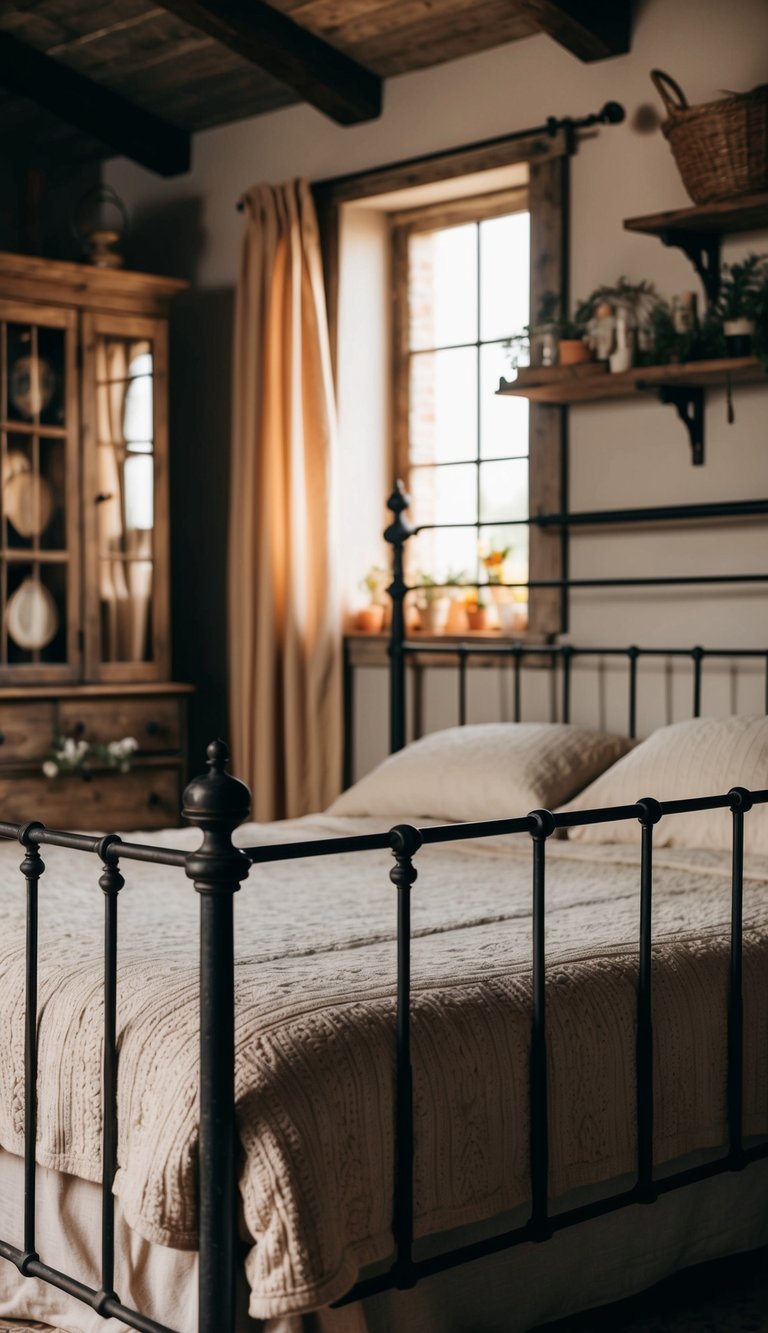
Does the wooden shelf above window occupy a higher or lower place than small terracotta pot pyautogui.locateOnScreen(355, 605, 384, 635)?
higher

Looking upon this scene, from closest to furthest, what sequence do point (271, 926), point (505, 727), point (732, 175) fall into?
point (271, 926) < point (732, 175) < point (505, 727)

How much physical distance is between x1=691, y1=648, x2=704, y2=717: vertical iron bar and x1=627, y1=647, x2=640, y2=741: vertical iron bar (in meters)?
0.15

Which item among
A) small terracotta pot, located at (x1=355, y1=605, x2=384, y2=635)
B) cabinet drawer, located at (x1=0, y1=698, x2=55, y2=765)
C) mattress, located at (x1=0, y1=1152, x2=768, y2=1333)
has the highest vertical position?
small terracotta pot, located at (x1=355, y1=605, x2=384, y2=635)

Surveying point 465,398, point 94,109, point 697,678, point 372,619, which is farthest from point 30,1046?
point 94,109

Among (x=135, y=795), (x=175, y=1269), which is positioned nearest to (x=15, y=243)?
(x=135, y=795)

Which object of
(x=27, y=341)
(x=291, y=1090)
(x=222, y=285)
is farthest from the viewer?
(x=222, y=285)

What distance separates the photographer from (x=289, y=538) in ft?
14.2

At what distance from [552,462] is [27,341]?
1458 mm

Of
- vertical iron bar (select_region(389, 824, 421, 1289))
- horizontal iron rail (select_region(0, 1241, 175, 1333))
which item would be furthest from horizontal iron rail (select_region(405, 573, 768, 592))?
horizontal iron rail (select_region(0, 1241, 175, 1333))

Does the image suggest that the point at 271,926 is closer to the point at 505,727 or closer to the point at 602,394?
the point at 505,727

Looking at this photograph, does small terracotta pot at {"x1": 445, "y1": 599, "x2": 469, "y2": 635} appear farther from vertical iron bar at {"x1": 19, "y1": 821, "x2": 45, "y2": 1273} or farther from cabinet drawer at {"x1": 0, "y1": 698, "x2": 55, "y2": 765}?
vertical iron bar at {"x1": 19, "y1": 821, "x2": 45, "y2": 1273}

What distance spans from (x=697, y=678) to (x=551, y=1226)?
1.86m

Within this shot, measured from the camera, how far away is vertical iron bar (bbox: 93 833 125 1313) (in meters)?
1.77

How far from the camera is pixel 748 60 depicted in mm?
3508
